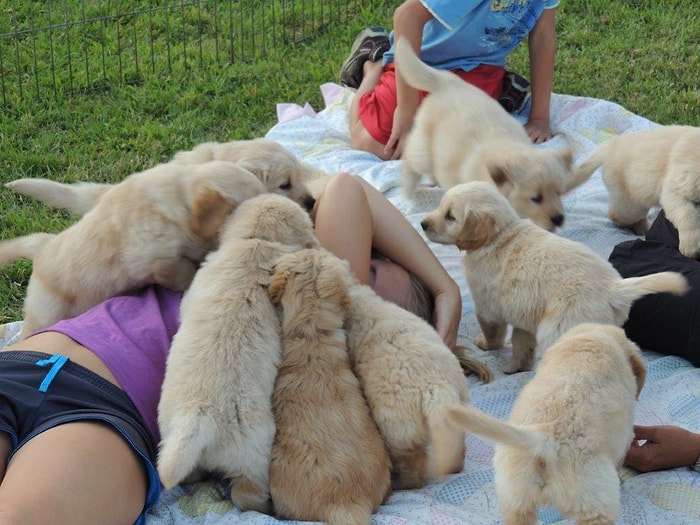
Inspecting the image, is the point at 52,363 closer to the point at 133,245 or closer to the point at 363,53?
the point at 133,245

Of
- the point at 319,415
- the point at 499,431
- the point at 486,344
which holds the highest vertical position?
the point at 499,431

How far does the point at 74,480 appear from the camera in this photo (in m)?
2.31

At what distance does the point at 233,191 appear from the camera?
316cm

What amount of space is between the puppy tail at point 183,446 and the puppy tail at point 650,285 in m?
1.60

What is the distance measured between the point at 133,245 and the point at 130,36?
14.0 ft

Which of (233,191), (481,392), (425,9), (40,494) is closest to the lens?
(40,494)

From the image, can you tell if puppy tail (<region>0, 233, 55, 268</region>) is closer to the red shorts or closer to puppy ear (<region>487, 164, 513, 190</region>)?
puppy ear (<region>487, 164, 513, 190</region>)

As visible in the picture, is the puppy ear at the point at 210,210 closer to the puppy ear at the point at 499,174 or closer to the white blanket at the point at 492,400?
the white blanket at the point at 492,400

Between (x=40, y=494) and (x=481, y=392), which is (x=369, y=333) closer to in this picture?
(x=481, y=392)

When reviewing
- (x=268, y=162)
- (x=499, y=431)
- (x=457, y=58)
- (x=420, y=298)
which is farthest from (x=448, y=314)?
(x=457, y=58)

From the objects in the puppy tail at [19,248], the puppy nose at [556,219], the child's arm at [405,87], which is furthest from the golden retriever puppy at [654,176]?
the puppy tail at [19,248]

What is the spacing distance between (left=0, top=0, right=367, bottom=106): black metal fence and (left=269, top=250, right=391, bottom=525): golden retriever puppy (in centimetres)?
415

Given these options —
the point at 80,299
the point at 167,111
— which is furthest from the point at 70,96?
the point at 80,299

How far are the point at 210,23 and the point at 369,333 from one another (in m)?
5.09
